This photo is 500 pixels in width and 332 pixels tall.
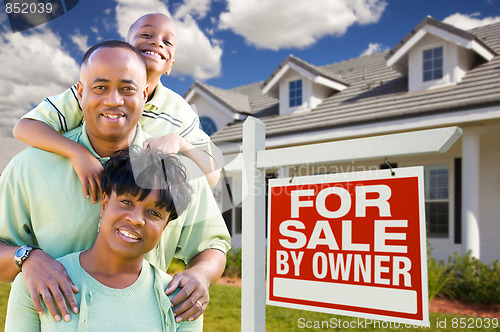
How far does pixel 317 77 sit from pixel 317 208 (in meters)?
7.83

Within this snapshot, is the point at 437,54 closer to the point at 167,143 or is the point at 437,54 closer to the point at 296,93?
the point at 296,93

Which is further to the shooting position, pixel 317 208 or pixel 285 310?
pixel 285 310

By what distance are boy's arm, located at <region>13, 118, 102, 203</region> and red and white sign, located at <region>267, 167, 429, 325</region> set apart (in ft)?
3.78

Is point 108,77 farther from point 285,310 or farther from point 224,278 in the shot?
point 224,278

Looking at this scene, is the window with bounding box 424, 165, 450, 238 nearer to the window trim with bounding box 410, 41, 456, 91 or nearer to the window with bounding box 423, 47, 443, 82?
the window trim with bounding box 410, 41, 456, 91

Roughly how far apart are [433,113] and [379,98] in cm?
153

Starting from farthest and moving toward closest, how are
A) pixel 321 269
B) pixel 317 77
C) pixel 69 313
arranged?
1. pixel 317 77
2. pixel 321 269
3. pixel 69 313

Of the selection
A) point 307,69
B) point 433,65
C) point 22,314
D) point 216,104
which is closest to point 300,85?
point 307,69

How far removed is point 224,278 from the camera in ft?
25.5

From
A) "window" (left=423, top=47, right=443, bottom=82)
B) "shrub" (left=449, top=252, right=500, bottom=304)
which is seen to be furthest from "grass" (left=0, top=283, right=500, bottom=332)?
"window" (left=423, top=47, right=443, bottom=82)

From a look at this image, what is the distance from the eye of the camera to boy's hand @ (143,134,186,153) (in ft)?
3.17

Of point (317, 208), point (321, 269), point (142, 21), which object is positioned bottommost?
point (321, 269)

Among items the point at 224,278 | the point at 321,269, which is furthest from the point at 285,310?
the point at 321,269

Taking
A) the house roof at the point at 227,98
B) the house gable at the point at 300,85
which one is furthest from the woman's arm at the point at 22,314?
the house roof at the point at 227,98
